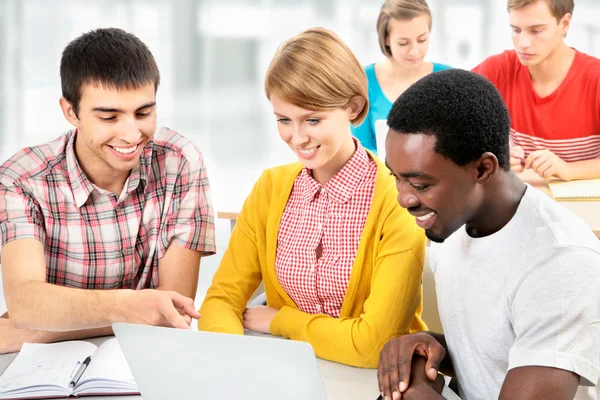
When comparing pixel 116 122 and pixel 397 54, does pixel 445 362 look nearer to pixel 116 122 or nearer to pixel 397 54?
pixel 116 122

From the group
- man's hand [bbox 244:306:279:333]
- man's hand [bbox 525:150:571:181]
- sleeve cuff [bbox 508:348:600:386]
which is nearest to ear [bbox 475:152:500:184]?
sleeve cuff [bbox 508:348:600:386]

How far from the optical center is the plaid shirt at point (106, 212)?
1687mm

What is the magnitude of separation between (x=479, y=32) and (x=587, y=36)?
565mm

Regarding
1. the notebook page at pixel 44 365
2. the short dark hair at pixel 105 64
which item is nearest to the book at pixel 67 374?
the notebook page at pixel 44 365

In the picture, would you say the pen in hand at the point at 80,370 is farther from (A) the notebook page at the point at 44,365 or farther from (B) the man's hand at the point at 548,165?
(B) the man's hand at the point at 548,165

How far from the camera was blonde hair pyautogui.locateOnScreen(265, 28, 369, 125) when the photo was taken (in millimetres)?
1562

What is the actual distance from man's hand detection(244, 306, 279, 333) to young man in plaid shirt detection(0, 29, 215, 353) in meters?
0.17

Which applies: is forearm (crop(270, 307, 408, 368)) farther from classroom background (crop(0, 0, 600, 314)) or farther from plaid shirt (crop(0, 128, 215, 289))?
classroom background (crop(0, 0, 600, 314))

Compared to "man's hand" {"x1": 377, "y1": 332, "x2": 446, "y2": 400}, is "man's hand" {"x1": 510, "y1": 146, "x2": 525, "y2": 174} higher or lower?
higher

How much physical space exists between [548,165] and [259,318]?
128cm

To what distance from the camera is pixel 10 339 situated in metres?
1.57

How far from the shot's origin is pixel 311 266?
1.61 meters

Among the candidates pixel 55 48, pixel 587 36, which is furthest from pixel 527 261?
pixel 55 48

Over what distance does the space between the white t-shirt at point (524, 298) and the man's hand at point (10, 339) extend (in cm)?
85
